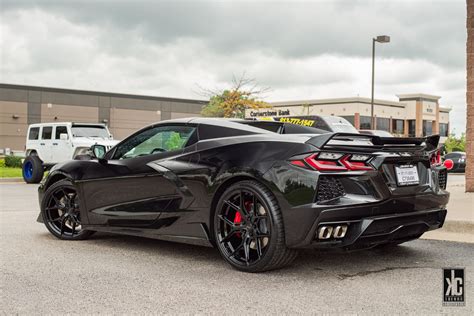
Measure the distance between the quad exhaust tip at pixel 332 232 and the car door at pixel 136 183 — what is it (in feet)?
5.05

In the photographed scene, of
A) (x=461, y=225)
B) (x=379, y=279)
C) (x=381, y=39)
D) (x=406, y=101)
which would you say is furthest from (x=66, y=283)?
(x=406, y=101)

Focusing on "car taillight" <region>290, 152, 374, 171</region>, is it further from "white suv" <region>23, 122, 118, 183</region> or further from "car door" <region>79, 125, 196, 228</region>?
"white suv" <region>23, 122, 118, 183</region>

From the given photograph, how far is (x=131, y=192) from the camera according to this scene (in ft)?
21.0

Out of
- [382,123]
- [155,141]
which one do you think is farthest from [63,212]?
[382,123]

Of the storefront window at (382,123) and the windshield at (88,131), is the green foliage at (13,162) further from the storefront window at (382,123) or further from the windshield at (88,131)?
the storefront window at (382,123)

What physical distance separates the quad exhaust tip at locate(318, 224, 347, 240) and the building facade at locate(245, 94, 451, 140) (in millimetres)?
64548

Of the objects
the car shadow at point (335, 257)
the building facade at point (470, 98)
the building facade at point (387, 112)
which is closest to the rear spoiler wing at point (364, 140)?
the car shadow at point (335, 257)

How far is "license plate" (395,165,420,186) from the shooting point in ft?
17.6

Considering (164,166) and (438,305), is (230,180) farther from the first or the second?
(438,305)

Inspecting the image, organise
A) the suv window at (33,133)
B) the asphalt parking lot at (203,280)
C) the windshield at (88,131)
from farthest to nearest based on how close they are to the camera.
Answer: the suv window at (33,133), the windshield at (88,131), the asphalt parking lot at (203,280)

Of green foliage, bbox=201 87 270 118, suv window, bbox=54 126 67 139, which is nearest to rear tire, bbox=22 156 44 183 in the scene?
suv window, bbox=54 126 67 139

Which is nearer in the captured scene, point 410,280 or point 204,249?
point 410,280

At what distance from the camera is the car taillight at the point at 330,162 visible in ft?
16.5

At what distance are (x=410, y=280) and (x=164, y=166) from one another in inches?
101
